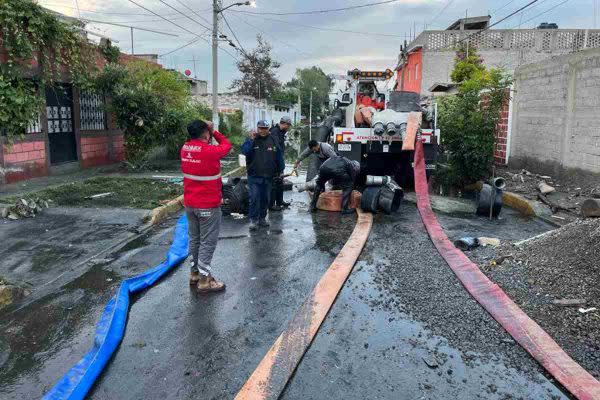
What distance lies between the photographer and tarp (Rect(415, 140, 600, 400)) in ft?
11.0

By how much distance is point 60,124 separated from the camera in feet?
43.1

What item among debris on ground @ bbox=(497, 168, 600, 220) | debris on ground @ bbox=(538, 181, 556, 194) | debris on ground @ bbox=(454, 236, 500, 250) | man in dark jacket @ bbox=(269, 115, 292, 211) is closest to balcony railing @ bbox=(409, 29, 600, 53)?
debris on ground @ bbox=(497, 168, 600, 220)

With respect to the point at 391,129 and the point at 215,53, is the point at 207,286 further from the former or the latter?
the point at 215,53

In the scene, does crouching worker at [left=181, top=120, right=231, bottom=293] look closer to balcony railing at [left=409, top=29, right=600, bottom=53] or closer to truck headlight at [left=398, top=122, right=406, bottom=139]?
truck headlight at [left=398, top=122, right=406, bottom=139]

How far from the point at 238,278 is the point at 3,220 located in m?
4.70

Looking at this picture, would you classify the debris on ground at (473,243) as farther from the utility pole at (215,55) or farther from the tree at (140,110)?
the utility pole at (215,55)

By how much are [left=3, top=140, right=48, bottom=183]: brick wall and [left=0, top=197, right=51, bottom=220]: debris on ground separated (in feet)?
8.11

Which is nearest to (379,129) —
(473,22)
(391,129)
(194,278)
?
(391,129)

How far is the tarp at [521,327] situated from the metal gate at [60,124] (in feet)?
34.0

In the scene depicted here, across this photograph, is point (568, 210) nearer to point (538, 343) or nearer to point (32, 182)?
point (538, 343)

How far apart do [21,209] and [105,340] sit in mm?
5622

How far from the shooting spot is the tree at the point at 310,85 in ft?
238

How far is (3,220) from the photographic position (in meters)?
7.95

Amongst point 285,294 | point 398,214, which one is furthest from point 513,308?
point 398,214
